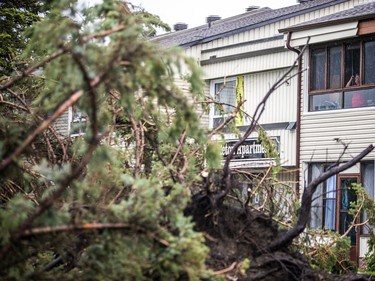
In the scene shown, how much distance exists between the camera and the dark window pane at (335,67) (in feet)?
75.3

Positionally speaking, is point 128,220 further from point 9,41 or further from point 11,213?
point 9,41

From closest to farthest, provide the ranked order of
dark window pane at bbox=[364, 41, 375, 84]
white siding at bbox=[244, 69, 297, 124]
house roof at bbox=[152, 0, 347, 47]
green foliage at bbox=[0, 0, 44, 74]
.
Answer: green foliage at bbox=[0, 0, 44, 74] < dark window pane at bbox=[364, 41, 375, 84] < white siding at bbox=[244, 69, 297, 124] < house roof at bbox=[152, 0, 347, 47]

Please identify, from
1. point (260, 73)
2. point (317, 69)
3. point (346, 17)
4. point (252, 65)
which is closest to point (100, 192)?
point (346, 17)

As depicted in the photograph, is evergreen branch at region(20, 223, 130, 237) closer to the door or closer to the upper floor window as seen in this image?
the door

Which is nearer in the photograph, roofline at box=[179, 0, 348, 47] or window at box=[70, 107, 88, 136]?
window at box=[70, 107, 88, 136]

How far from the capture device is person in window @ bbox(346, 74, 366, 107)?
22531mm

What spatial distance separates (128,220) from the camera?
246 inches

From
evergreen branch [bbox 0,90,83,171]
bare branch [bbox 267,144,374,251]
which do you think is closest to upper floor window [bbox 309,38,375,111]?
bare branch [bbox 267,144,374,251]

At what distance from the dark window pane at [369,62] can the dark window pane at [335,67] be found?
0.82m

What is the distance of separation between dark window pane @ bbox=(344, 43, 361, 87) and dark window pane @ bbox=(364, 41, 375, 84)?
0.26 meters

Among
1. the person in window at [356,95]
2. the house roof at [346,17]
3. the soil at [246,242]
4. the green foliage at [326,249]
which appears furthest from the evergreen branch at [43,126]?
the person in window at [356,95]

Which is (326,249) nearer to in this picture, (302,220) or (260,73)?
(302,220)

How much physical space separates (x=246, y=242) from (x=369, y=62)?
14.5 m

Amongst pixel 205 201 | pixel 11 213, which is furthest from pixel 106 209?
pixel 205 201
